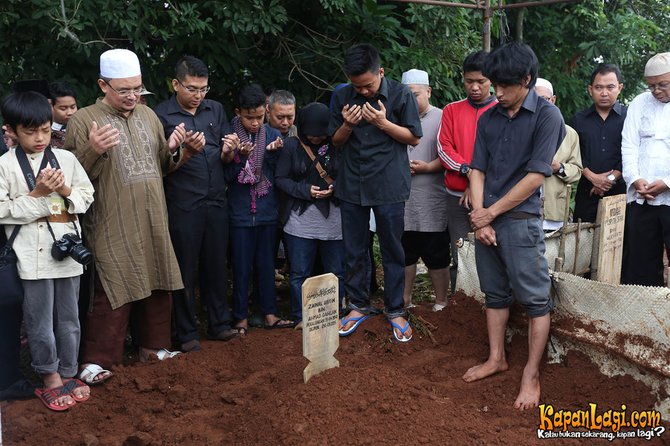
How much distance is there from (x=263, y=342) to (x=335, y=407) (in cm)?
154

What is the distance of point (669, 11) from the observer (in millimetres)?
10469

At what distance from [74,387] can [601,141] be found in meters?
4.35

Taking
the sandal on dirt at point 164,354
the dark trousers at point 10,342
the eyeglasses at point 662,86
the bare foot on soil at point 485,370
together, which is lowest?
the sandal on dirt at point 164,354

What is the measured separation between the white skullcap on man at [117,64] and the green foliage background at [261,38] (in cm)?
101

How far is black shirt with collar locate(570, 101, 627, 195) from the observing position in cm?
579

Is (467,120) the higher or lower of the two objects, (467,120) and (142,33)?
the lower

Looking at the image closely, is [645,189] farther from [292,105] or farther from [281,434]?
[281,434]

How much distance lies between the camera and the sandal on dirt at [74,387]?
168 inches

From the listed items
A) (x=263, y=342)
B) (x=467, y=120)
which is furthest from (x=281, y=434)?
(x=467, y=120)

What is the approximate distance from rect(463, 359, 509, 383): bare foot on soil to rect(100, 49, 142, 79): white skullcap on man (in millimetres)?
2813

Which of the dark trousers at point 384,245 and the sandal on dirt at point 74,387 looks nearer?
the sandal on dirt at point 74,387

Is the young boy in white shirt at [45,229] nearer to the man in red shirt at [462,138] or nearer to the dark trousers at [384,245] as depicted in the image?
the dark trousers at [384,245]

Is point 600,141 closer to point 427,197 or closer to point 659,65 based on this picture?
point 659,65

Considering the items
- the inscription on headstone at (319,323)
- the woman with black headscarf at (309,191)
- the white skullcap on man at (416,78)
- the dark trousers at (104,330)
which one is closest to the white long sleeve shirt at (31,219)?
the dark trousers at (104,330)
